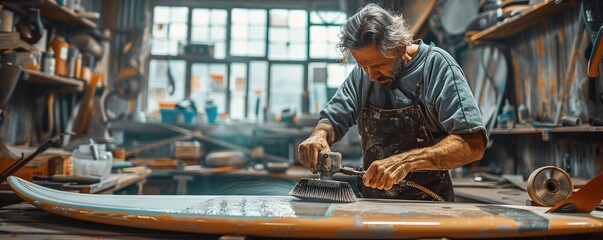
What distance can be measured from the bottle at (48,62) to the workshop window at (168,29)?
3.15 metres

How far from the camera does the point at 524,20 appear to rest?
369cm

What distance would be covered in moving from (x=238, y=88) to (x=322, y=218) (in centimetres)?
609

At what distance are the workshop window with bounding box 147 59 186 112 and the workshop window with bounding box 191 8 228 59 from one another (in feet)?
2.01

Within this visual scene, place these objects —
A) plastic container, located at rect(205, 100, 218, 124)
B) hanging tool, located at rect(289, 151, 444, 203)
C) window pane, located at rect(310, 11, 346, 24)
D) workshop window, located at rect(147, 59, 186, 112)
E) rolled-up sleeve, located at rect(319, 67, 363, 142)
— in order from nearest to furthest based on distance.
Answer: hanging tool, located at rect(289, 151, 444, 203), rolled-up sleeve, located at rect(319, 67, 363, 142), plastic container, located at rect(205, 100, 218, 124), window pane, located at rect(310, 11, 346, 24), workshop window, located at rect(147, 59, 186, 112)

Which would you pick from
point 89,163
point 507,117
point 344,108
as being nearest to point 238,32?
point 89,163

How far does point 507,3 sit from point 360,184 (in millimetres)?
2584

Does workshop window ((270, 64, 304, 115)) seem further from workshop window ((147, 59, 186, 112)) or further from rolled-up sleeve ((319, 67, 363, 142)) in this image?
rolled-up sleeve ((319, 67, 363, 142))

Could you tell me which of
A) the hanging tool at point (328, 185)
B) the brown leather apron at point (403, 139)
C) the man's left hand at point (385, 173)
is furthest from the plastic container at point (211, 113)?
the man's left hand at point (385, 173)

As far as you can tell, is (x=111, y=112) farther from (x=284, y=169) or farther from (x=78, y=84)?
(x=284, y=169)

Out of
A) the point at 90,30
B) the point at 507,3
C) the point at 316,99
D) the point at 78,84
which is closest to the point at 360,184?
the point at 507,3

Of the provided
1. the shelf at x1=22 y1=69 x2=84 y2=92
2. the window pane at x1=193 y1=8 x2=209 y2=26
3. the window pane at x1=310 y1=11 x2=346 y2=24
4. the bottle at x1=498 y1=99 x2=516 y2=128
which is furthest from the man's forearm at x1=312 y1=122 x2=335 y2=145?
the window pane at x1=193 y1=8 x2=209 y2=26

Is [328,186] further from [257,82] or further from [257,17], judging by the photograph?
[257,17]

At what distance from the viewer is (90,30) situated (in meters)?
5.00

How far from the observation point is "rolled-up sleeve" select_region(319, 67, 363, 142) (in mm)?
2289
